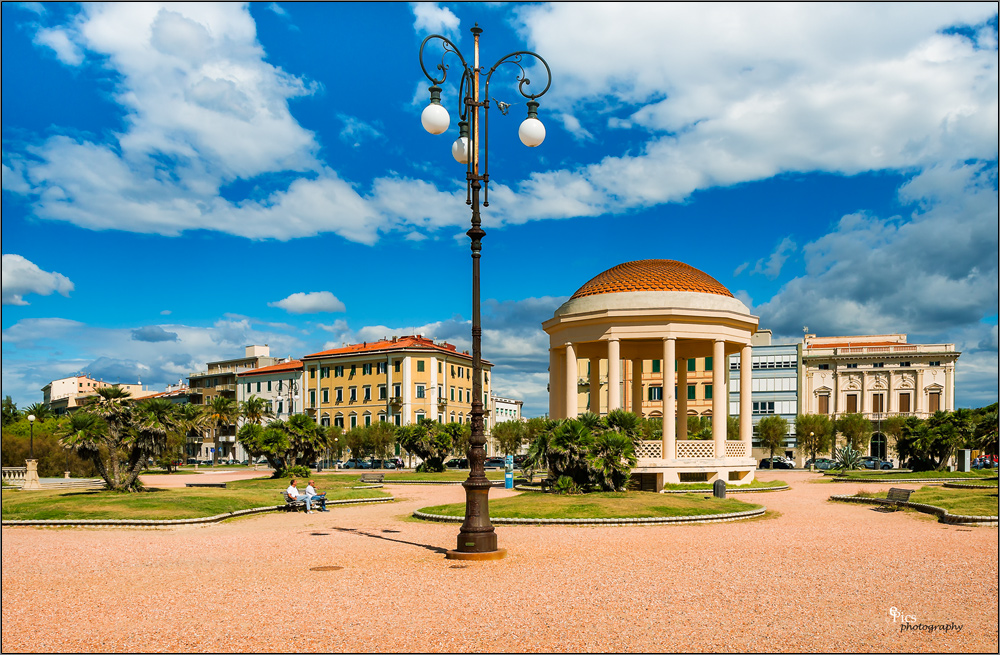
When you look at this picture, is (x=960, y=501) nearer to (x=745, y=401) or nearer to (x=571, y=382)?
(x=745, y=401)

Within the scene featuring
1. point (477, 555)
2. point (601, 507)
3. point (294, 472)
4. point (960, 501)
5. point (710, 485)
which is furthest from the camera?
point (294, 472)

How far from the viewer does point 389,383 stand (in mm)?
95312

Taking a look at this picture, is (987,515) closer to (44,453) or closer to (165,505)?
(165,505)

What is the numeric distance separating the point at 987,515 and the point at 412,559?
1455cm

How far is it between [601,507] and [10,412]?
79.4 m

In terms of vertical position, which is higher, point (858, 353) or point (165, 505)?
point (858, 353)

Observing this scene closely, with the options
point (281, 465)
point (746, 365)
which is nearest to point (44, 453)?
point (281, 465)

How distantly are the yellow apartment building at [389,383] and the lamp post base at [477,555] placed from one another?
77585 mm

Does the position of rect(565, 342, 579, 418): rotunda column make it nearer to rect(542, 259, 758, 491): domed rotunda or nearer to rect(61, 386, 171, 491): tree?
rect(542, 259, 758, 491): domed rotunda

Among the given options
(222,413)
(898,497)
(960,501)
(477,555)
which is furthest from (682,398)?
(222,413)

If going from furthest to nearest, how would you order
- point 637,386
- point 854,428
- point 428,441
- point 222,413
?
point 222,413, point 854,428, point 428,441, point 637,386

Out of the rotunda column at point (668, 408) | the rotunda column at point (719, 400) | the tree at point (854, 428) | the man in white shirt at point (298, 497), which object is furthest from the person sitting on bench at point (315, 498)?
the tree at point (854, 428)

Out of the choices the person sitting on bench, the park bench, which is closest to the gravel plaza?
the park bench

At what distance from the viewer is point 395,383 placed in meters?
94.8
